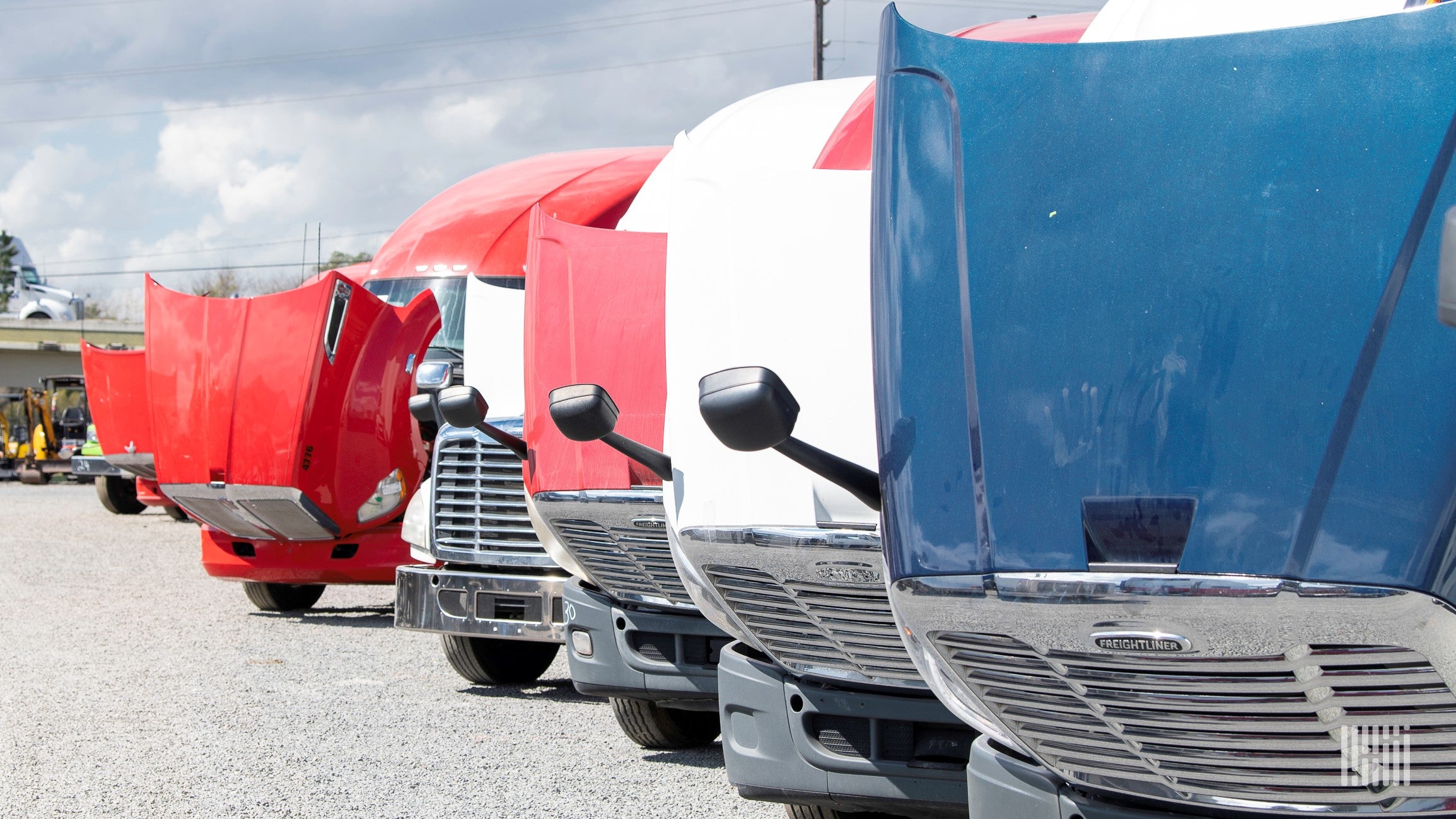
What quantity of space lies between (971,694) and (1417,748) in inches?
32.1

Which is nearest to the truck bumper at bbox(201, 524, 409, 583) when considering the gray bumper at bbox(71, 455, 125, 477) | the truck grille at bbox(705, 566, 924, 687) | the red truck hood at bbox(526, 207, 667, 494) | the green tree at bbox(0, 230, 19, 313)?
the red truck hood at bbox(526, 207, 667, 494)

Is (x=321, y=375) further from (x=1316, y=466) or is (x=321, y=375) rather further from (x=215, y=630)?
(x=1316, y=466)

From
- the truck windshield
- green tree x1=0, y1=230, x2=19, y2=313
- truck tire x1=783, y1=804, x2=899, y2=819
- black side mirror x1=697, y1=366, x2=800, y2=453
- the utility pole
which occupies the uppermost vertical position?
green tree x1=0, y1=230, x2=19, y2=313

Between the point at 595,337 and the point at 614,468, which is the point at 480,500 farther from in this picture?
the point at 595,337

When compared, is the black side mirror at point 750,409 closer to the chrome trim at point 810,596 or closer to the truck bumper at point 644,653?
the chrome trim at point 810,596

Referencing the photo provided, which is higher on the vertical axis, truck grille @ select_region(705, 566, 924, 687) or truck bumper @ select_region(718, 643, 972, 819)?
truck grille @ select_region(705, 566, 924, 687)

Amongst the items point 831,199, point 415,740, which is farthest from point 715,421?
point 415,740

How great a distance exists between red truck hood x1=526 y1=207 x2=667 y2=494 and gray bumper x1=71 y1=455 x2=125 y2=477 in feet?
64.1

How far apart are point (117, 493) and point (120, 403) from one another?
33.6ft

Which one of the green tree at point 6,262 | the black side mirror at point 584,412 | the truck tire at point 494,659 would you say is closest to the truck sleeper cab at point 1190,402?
the black side mirror at point 584,412

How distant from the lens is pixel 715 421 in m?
2.92

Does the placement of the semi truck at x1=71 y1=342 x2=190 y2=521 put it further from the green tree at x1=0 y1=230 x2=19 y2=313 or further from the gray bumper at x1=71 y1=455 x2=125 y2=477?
the green tree at x1=0 y1=230 x2=19 y2=313

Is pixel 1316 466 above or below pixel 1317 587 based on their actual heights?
above

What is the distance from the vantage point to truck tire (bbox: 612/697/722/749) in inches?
257
